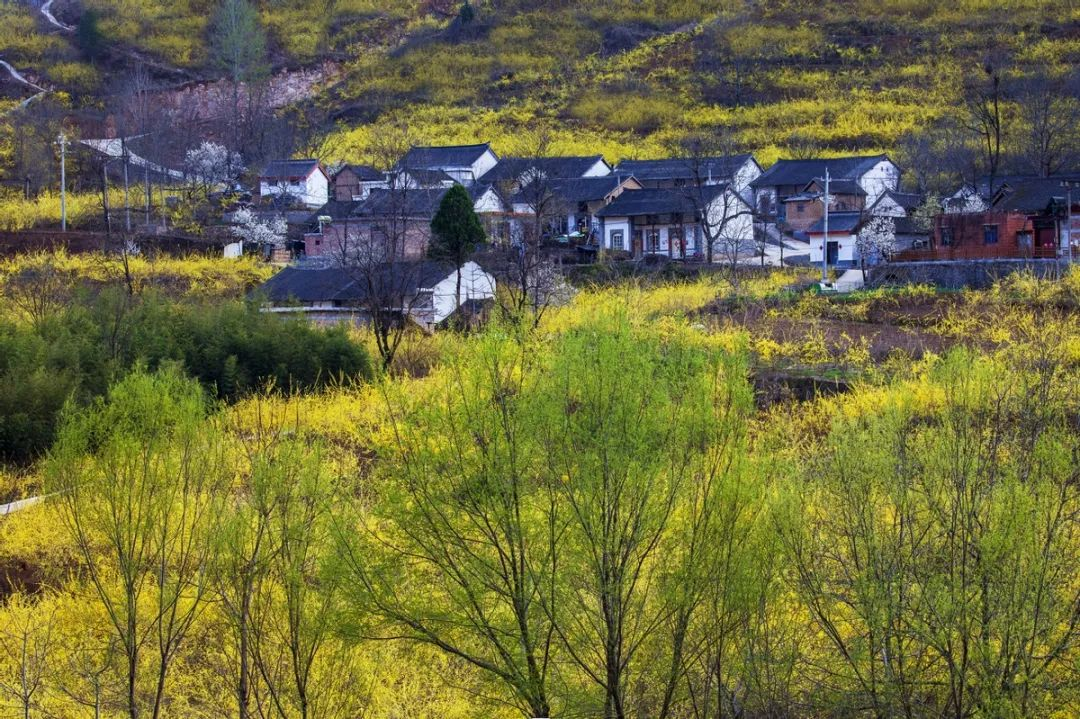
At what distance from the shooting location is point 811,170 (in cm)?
3831

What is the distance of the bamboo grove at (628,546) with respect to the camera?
7926mm

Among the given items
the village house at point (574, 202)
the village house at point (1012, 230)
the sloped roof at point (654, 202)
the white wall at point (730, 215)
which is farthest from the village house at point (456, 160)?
the village house at point (1012, 230)

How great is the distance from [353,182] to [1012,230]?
839 inches

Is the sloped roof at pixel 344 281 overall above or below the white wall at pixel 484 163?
below

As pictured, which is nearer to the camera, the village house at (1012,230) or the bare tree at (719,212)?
the village house at (1012,230)

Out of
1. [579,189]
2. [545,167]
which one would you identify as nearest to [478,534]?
[579,189]

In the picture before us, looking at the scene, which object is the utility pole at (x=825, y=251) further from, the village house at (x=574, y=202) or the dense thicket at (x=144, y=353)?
the dense thicket at (x=144, y=353)

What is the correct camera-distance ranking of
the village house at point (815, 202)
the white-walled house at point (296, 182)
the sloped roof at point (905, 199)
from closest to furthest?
the sloped roof at point (905, 199), the village house at point (815, 202), the white-walled house at point (296, 182)

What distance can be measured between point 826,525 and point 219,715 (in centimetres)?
511

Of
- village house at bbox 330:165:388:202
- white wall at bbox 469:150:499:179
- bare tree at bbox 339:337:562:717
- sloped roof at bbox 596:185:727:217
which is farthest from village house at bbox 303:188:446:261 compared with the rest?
bare tree at bbox 339:337:562:717

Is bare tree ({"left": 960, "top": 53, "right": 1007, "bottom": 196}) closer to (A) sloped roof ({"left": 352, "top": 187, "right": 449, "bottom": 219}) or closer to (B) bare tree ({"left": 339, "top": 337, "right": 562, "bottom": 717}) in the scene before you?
(A) sloped roof ({"left": 352, "top": 187, "right": 449, "bottom": 219})

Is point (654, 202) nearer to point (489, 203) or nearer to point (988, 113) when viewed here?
point (489, 203)

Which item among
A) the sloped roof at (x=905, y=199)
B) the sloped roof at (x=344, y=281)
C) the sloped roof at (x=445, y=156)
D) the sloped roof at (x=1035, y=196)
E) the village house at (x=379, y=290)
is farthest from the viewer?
the sloped roof at (x=445, y=156)

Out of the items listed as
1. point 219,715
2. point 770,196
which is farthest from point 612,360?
point 770,196
